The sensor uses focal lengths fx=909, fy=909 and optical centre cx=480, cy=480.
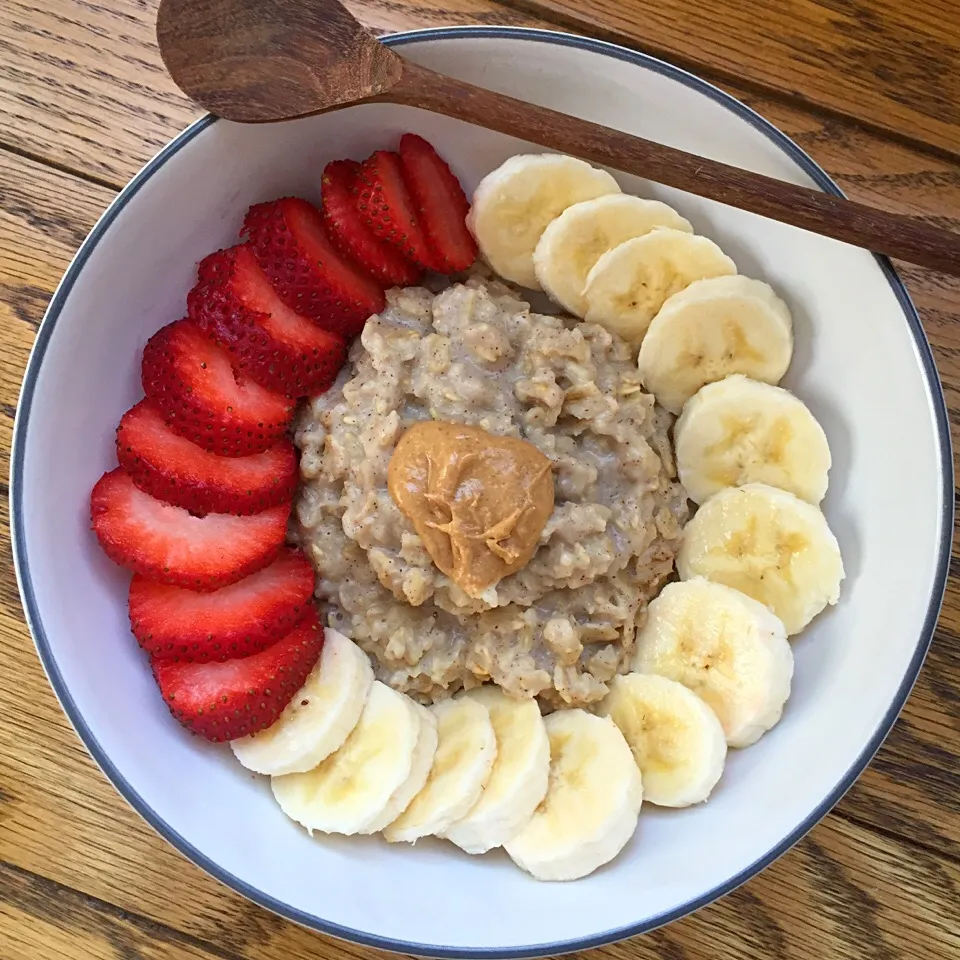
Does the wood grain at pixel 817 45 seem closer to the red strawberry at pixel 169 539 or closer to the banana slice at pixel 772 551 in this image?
the banana slice at pixel 772 551

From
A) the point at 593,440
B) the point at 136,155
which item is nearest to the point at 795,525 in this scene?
the point at 593,440

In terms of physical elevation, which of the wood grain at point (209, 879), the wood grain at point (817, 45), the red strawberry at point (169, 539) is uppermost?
the wood grain at point (817, 45)

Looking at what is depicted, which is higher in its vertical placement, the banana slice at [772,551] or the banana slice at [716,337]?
the banana slice at [716,337]

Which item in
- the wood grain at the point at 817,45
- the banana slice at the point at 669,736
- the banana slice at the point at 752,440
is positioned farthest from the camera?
the wood grain at the point at 817,45

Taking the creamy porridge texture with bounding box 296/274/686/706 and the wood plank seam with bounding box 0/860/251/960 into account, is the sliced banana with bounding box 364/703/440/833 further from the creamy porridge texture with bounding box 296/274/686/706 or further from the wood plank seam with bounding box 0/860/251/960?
the wood plank seam with bounding box 0/860/251/960

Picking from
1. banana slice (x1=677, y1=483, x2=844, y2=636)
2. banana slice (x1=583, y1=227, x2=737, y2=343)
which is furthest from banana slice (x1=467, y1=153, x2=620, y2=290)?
banana slice (x1=677, y1=483, x2=844, y2=636)

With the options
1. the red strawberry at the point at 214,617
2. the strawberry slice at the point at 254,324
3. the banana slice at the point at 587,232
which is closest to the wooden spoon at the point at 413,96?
the banana slice at the point at 587,232

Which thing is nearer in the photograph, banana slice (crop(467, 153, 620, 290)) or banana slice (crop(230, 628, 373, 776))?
banana slice (crop(230, 628, 373, 776))
